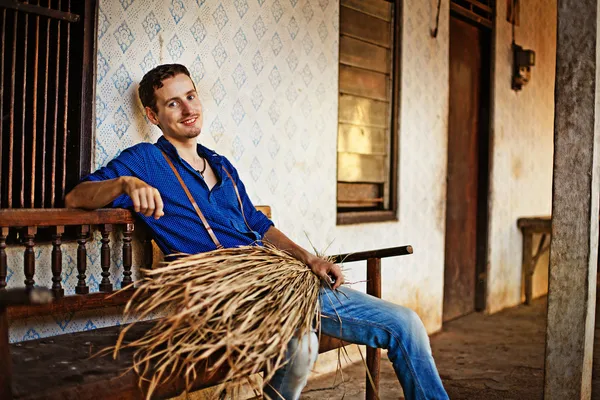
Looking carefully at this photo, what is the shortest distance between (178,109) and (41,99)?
0.48 meters

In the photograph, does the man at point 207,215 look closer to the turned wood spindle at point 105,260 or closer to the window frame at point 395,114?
the turned wood spindle at point 105,260

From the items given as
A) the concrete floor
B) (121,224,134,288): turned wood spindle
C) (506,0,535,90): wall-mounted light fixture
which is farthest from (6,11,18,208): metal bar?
(506,0,535,90): wall-mounted light fixture

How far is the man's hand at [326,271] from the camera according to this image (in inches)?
91.6

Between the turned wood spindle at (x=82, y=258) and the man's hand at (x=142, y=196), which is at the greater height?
the man's hand at (x=142, y=196)

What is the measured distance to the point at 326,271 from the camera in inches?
92.1

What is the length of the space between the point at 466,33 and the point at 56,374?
4382 mm

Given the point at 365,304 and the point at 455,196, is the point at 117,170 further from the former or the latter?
the point at 455,196

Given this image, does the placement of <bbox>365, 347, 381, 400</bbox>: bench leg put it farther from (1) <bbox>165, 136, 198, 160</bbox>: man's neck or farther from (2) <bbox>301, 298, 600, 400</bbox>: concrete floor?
(1) <bbox>165, 136, 198, 160</bbox>: man's neck

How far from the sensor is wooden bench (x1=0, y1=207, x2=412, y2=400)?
1604 millimetres

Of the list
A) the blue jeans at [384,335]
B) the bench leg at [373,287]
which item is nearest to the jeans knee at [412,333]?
the blue jeans at [384,335]

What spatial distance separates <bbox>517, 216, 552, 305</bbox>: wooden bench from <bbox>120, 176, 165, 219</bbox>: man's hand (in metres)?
4.70

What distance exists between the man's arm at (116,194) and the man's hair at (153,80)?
1.55ft

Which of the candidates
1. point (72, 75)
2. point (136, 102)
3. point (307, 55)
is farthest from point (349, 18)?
point (72, 75)

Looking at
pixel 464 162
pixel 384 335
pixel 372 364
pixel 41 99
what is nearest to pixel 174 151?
pixel 41 99
